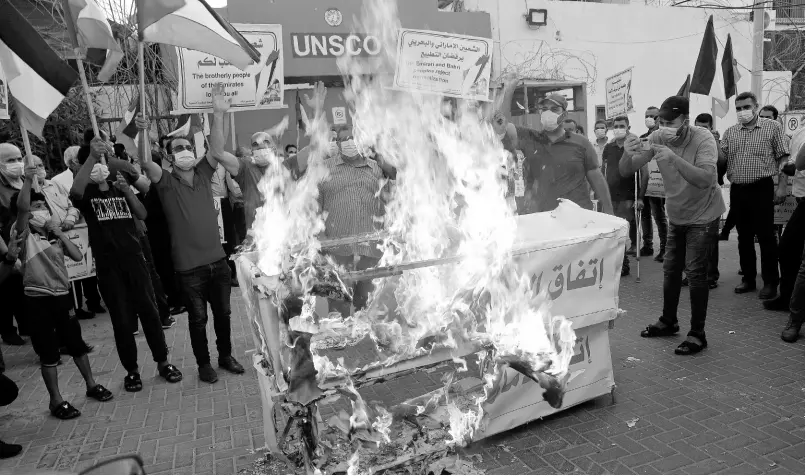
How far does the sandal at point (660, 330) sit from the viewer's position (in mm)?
5586

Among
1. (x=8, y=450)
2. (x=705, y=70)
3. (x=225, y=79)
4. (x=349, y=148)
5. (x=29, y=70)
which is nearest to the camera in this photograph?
(x=8, y=450)

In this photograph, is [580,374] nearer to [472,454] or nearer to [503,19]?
[472,454]

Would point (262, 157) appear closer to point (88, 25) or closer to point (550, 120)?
point (88, 25)

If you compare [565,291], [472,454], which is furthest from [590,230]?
[472,454]

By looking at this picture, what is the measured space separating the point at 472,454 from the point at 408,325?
0.92 m

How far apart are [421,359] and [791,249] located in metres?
5.15

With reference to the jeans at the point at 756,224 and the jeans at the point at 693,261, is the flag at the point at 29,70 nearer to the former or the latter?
the jeans at the point at 693,261

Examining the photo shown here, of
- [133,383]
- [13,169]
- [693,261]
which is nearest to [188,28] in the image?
[13,169]

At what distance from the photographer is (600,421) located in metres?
3.97

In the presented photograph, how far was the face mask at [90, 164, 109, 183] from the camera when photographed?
495 centimetres

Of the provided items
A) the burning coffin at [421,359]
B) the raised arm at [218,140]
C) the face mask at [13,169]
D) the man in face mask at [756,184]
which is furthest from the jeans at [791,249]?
the face mask at [13,169]

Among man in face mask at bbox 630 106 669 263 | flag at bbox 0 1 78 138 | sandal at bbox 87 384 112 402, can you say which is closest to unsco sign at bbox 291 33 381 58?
man in face mask at bbox 630 106 669 263

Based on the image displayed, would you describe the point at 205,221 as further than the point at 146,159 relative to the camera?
Yes

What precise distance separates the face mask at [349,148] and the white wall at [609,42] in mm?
11215
